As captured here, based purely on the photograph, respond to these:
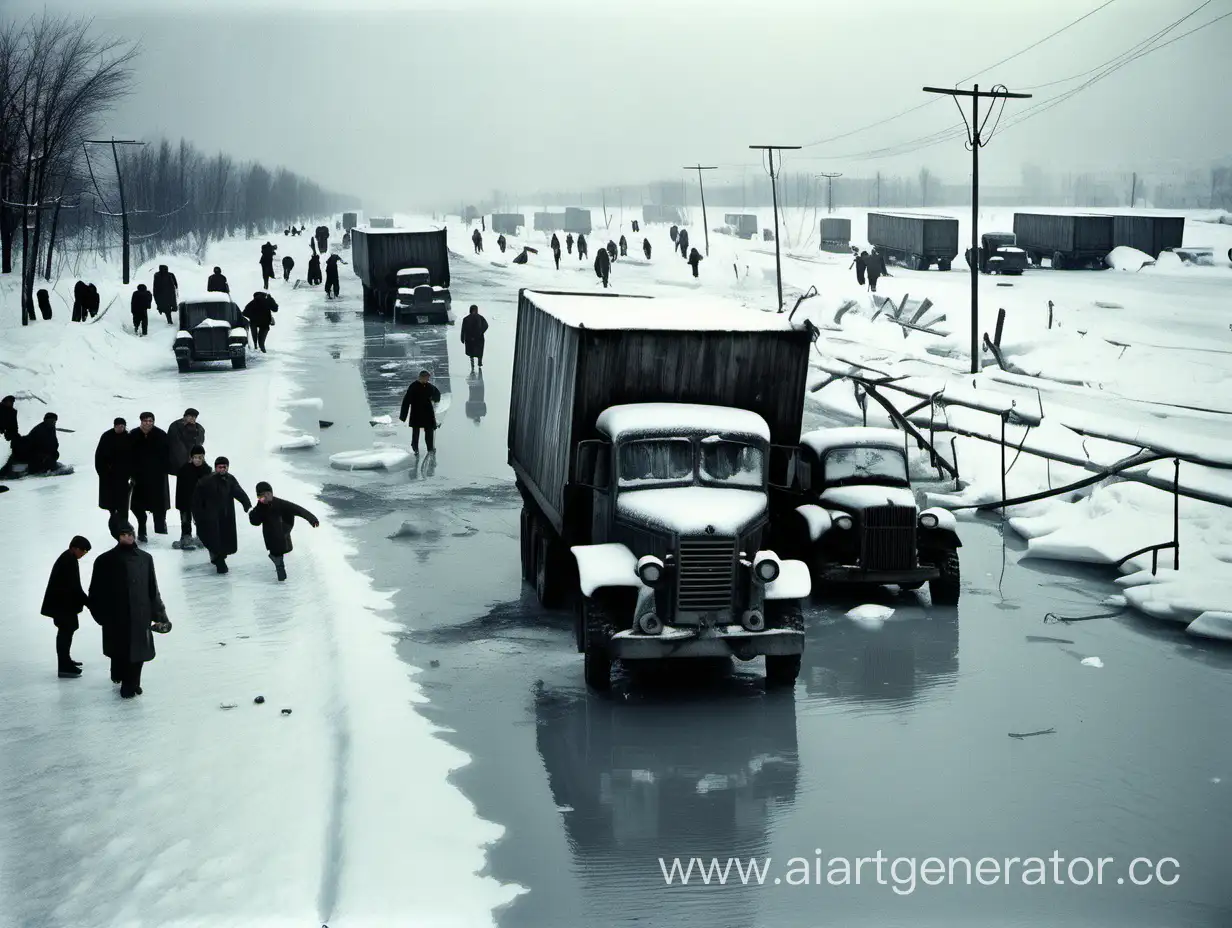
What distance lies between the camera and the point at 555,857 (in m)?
8.41

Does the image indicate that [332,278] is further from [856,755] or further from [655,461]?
[856,755]

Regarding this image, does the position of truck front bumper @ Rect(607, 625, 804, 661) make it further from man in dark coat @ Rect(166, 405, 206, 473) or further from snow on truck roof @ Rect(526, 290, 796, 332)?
man in dark coat @ Rect(166, 405, 206, 473)

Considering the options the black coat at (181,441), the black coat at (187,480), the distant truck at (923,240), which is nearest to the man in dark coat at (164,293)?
the black coat at (181,441)

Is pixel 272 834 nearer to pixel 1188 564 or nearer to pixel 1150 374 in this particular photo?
pixel 1188 564

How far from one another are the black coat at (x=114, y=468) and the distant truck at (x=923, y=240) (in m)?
52.0

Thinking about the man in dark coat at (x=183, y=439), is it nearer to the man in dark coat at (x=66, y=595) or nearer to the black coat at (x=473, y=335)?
the man in dark coat at (x=66, y=595)

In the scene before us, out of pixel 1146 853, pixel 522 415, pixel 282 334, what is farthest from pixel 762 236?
pixel 1146 853

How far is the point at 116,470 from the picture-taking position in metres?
15.8

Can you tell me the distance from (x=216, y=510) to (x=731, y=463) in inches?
252

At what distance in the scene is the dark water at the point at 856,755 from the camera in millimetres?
7902

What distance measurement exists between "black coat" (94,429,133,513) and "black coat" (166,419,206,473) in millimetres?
971

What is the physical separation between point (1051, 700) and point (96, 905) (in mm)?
7799

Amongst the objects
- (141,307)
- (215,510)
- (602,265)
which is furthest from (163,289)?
(215,510)

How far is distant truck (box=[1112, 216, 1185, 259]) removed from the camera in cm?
6481
